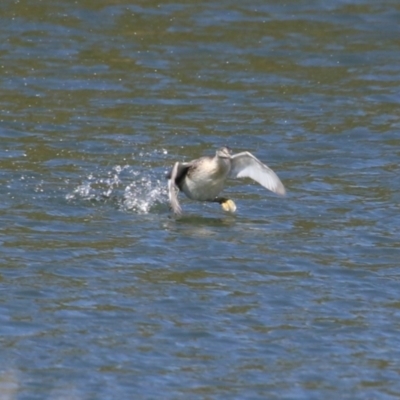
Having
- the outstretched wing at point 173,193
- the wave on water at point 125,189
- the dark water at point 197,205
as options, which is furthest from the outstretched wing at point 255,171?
the wave on water at point 125,189

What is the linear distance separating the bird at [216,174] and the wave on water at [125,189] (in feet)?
1.93

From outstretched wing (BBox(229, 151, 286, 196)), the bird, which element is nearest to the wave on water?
the bird

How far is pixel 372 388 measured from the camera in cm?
834

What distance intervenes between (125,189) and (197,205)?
0.86 m

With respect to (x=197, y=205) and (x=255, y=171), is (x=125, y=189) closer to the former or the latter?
(x=197, y=205)

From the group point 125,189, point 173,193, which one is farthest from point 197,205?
point 173,193

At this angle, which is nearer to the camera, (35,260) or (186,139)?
(35,260)

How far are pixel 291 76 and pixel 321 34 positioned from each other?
2119 mm

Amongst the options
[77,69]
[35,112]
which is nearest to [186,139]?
[35,112]

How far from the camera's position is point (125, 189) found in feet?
45.4

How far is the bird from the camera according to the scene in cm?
1241

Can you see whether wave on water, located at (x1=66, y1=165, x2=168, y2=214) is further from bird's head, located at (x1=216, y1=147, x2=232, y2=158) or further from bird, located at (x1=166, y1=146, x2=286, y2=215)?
bird's head, located at (x1=216, y1=147, x2=232, y2=158)

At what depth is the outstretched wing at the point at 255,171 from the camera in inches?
496

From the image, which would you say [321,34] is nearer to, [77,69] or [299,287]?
[77,69]
